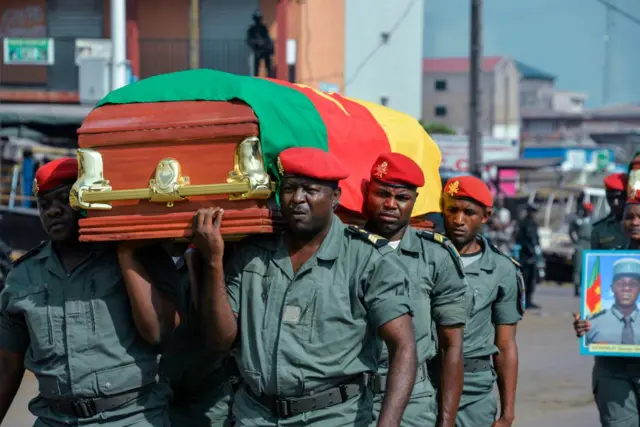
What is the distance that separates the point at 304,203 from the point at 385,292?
1.40ft

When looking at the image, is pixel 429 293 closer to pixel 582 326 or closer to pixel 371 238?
pixel 371 238

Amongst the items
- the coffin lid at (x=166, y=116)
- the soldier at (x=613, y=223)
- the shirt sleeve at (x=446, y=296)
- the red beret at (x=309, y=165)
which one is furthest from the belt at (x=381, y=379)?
the soldier at (x=613, y=223)

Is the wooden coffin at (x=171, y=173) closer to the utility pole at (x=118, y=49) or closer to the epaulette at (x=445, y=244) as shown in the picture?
the epaulette at (x=445, y=244)

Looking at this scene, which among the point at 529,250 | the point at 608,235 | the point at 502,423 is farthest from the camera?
the point at 529,250

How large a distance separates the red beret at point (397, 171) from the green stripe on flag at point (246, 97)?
1.46 feet

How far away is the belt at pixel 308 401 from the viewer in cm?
419

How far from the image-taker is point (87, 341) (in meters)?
4.50

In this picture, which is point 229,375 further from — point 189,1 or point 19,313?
point 189,1

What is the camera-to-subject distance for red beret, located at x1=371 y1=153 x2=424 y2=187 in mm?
5039

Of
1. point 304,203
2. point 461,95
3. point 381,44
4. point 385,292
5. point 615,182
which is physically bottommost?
point 385,292

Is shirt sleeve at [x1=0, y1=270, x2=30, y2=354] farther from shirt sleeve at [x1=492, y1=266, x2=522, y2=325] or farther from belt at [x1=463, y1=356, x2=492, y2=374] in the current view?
shirt sleeve at [x1=492, y1=266, x2=522, y2=325]

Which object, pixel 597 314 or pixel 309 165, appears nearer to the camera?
pixel 309 165

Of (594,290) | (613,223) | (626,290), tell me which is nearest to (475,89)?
Result: (613,223)

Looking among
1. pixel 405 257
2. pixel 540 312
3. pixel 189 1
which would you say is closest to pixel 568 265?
pixel 540 312
